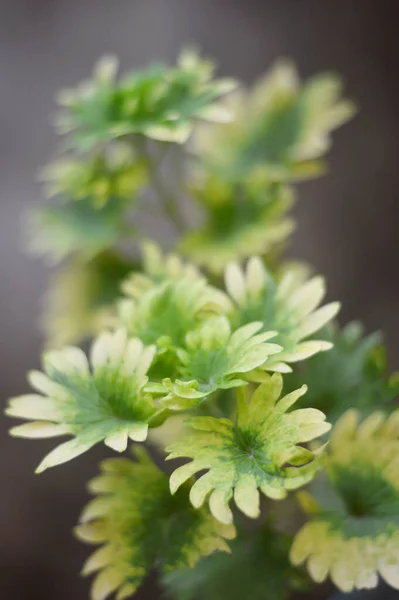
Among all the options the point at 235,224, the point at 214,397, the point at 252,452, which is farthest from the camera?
the point at 235,224

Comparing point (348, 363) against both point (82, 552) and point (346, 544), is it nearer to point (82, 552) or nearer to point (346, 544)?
point (346, 544)

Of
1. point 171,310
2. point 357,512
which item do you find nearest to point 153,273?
point 171,310

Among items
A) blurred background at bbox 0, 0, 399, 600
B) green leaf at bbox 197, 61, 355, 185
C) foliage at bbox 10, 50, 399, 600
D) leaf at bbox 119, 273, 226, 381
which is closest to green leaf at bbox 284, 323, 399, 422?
foliage at bbox 10, 50, 399, 600

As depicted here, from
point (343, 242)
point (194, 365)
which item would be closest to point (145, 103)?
point (194, 365)

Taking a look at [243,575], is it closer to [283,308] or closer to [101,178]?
[283,308]

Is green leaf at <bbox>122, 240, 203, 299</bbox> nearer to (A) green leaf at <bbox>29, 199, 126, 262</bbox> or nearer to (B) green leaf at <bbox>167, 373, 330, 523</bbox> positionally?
(A) green leaf at <bbox>29, 199, 126, 262</bbox>

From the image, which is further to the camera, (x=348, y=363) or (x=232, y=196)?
(x=232, y=196)

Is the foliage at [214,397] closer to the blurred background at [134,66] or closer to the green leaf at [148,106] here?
the green leaf at [148,106]
